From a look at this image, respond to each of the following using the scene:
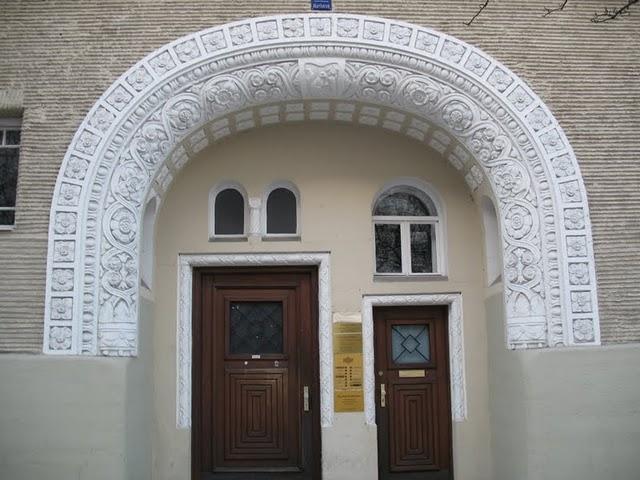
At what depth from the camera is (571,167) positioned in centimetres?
729

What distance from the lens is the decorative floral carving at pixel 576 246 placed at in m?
7.14

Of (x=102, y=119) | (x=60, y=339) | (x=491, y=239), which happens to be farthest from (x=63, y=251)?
(x=491, y=239)

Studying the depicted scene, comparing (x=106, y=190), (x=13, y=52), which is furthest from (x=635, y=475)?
(x=13, y=52)

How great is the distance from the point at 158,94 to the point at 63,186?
4.04 feet

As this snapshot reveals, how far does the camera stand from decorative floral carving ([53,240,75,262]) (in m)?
6.90

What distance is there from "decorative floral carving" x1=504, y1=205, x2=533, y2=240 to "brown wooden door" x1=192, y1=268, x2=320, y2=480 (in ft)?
7.18

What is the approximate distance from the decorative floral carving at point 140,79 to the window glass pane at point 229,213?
163 cm

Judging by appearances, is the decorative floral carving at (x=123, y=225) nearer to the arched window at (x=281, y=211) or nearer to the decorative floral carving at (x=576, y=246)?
the arched window at (x=281, y=211)

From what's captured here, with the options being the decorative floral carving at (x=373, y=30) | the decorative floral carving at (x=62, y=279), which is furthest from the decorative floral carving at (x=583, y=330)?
the decorative floral carving at (x=62, y=279)

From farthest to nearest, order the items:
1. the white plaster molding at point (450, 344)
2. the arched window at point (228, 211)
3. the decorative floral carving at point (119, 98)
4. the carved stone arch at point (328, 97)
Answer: the arched window at point (228, 211) < the white plaster molding at point (450, 344) < the decorative floral carving at point (119, 98) < the carved stone arch at point (328, 97)

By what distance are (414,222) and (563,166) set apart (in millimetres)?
1835

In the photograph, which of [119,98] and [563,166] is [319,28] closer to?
[119,98]

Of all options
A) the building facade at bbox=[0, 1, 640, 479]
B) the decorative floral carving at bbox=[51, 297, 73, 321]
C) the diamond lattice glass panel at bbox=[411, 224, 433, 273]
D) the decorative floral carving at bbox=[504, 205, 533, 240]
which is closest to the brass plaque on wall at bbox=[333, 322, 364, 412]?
the building facade at bbox=[0, 1, 640, 479]

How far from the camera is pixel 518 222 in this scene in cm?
728
